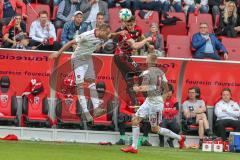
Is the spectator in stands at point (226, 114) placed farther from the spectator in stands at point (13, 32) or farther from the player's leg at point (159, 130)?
the spectator in stands at point (13, 32)

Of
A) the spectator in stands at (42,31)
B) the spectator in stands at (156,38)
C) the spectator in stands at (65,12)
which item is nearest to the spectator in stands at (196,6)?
the spectator in stands at (156,38)

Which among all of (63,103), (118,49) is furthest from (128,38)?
(63,103)

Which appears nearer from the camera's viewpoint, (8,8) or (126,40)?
(126,40)

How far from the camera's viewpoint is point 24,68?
1939 centimetres

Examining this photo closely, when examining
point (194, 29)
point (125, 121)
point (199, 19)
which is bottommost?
point (125, 121)

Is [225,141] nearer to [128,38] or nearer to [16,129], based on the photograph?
[128,38]

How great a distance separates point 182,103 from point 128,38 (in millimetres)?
2114

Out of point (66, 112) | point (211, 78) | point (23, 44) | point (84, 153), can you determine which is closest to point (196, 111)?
point (211, 78)

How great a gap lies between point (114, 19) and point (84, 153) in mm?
6599

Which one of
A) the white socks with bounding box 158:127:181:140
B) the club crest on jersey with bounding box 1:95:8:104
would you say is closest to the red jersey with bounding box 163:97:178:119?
the white socks with bounding box 158:127:181:140

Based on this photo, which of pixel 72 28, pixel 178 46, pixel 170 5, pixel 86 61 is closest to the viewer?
pixel 86 61

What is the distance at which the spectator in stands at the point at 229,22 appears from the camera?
2209 centimetres

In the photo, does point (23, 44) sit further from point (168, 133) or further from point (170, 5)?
point (170, 5)

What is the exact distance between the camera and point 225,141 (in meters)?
18.7
